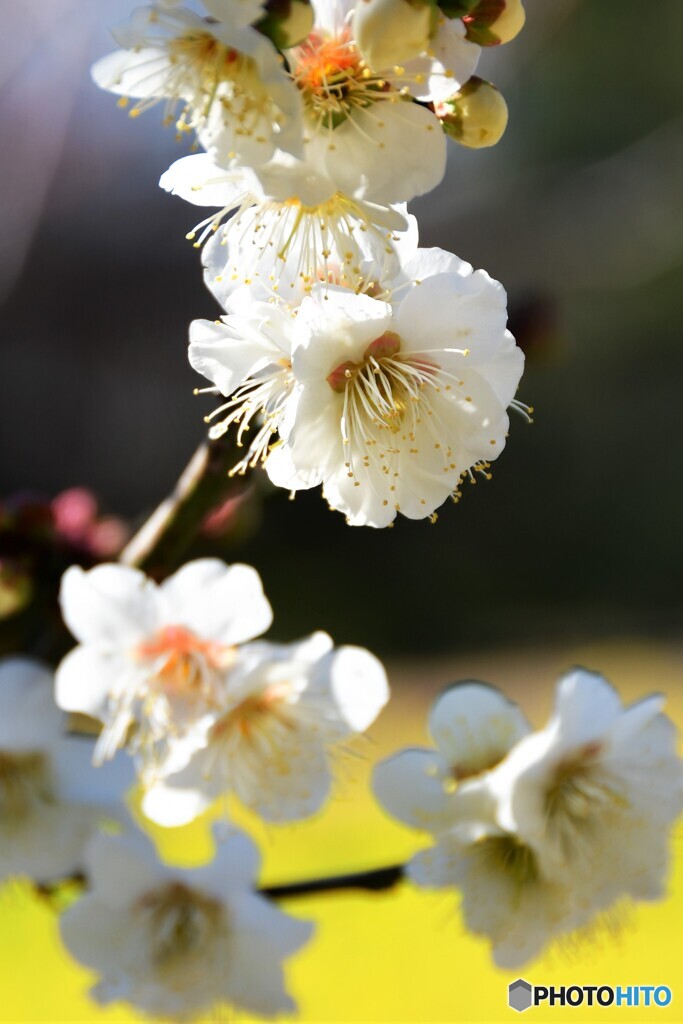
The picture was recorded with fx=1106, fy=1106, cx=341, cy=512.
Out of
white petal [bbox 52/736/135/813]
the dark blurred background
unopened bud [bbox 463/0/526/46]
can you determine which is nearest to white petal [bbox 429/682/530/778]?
white petal [bbox 52/736/135/813]

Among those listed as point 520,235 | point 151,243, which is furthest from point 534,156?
point 151,243

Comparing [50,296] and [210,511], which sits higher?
[210,511]

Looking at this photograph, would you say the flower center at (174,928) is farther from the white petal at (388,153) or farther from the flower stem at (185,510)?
the white petal at (388,153)

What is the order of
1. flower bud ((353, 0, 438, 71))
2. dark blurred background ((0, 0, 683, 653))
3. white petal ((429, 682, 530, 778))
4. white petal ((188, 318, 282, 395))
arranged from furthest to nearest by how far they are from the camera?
dark blurred background ((0, 0, 683, 653)), white petal ((429, 682, 530, 778)), white petal ((188, 318, 282, 395)), flower bud ((353, 0, 438, 71))

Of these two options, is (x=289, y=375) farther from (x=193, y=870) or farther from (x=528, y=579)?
(x=528, y=579)

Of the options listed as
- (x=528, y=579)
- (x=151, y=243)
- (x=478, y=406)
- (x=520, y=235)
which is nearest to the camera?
(x=478, y=406)

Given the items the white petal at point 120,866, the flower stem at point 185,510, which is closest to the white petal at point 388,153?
the flower stem at point 185,510

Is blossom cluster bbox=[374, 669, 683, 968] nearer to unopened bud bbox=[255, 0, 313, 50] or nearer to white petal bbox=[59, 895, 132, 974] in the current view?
white petal bbox=[59, 895, 132, 974]
